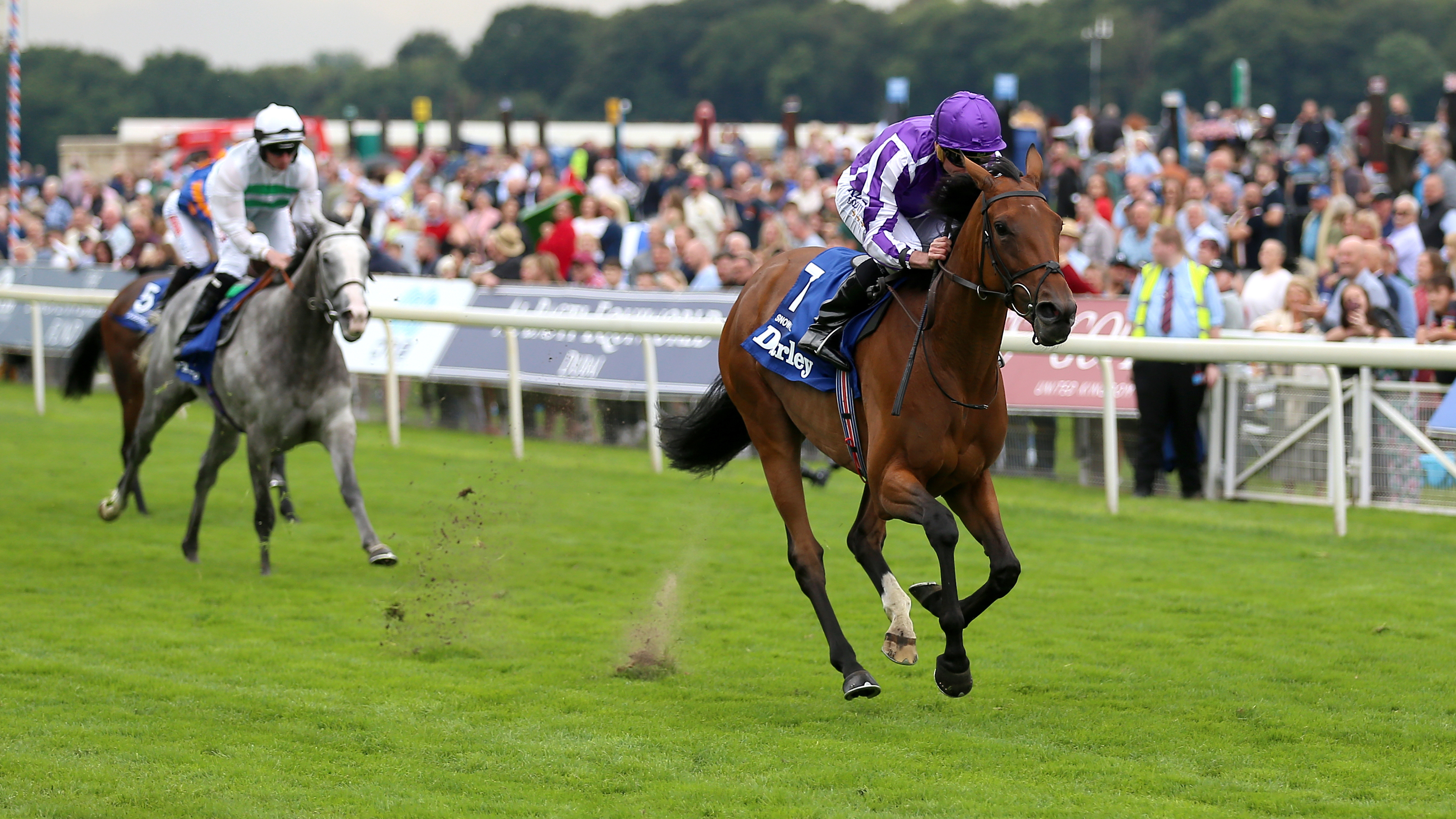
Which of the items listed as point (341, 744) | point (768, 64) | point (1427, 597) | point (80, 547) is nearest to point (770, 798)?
point (341, 744)

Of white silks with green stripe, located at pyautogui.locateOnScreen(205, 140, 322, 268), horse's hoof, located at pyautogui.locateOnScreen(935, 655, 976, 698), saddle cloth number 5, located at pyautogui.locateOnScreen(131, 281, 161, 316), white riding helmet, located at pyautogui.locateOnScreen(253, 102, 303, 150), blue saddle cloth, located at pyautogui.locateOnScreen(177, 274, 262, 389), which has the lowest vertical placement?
horse's hoof, located at pyautogui.locateOnScreen(935, 655, 976, 698)

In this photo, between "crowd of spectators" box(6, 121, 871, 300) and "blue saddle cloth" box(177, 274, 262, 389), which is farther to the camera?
"crowd of spectators" box(6, 121, 871, 300)

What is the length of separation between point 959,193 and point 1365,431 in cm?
425

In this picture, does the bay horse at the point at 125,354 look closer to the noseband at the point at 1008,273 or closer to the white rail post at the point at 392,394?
the white rail post at the point at 392,394

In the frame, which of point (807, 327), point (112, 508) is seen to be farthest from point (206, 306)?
point (807, 327)

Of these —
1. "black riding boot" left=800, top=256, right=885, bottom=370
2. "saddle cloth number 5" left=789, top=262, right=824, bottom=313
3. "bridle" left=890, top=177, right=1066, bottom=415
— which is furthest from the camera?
"saddle cloth number 5" left=789, top=262, right=824, bottom=313

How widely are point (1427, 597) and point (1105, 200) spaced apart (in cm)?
706

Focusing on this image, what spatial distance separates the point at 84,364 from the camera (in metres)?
9.75

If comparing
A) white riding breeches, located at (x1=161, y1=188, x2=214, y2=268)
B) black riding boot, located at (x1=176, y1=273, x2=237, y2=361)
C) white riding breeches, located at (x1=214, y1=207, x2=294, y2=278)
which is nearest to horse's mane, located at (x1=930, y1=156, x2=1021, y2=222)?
white riding breeches, located at (x1=214, y1=207, x2=294, y2=278)

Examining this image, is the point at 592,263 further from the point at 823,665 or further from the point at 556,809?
the point at 556,809

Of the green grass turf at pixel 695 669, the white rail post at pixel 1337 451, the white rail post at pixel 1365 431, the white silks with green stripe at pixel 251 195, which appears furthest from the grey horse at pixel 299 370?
the white rail post at pixel 1365 431

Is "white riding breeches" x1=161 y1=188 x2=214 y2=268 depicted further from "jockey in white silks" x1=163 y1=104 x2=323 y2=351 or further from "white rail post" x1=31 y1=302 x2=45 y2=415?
"white rail post" x1=31 y1=302 x2=45 y2=415

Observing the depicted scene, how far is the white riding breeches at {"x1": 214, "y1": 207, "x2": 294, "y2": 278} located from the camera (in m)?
7.64

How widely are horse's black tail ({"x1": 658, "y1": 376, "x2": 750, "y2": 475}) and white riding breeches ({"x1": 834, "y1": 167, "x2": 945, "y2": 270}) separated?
1.08 meters
